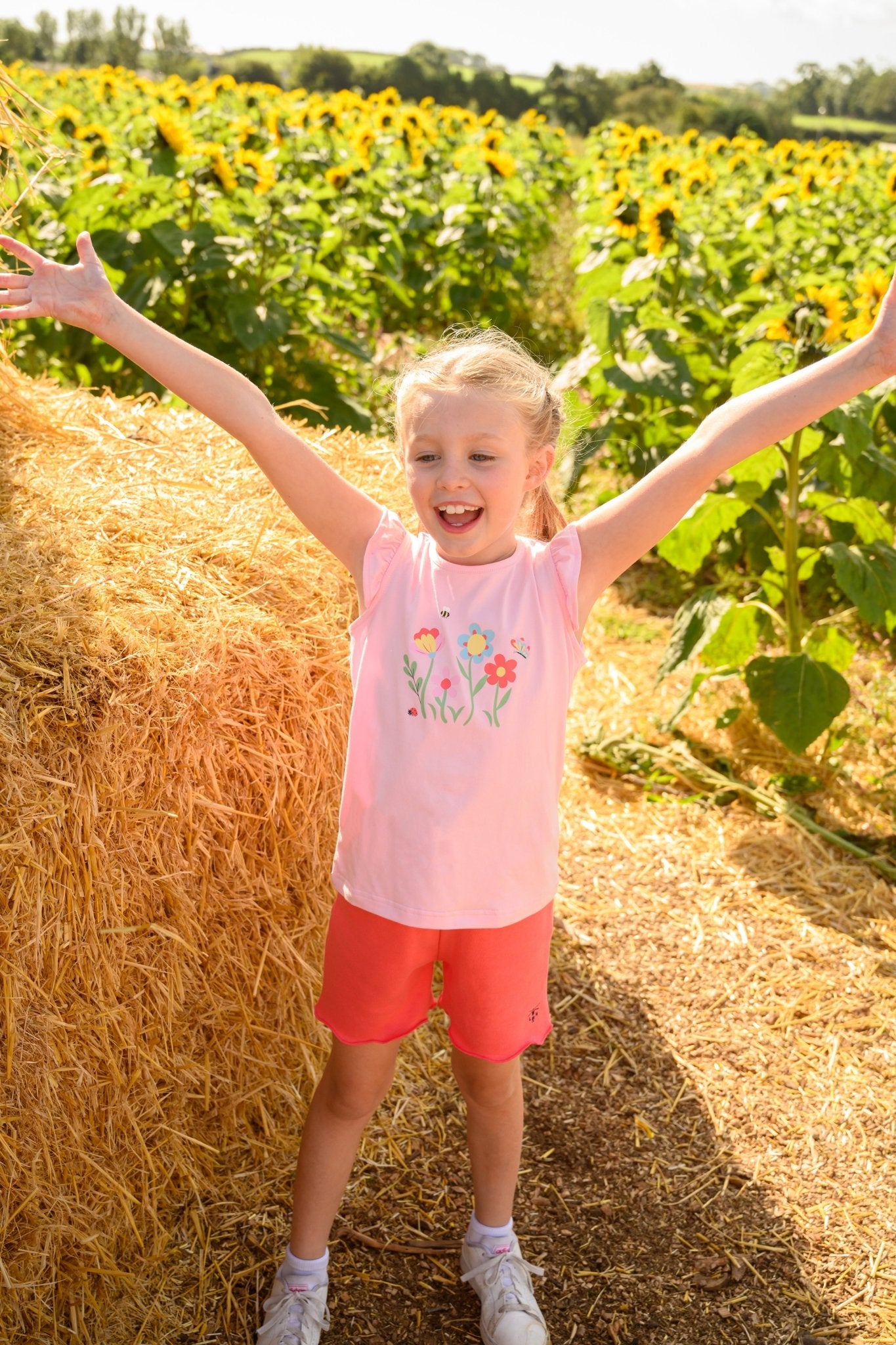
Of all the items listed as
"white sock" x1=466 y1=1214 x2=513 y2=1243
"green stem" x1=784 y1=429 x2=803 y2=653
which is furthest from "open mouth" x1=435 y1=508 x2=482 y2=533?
"green stem" x1=784 y1=429 x2=803 y2=653

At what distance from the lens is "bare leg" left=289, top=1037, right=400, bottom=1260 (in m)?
1.96

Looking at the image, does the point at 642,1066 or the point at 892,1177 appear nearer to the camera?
the point at 892,1177

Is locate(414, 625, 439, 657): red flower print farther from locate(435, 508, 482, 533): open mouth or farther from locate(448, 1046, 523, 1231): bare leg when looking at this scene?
locate(448, 1046, 523, 1231): bare leg

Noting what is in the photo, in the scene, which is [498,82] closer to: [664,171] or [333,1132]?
[664,171]

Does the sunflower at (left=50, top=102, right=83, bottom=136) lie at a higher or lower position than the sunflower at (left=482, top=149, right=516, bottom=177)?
lower

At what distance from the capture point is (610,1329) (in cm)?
214

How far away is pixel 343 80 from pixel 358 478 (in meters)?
30.6

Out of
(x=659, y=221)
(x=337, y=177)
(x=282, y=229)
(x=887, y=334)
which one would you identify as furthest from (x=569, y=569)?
(x=337, y=177)

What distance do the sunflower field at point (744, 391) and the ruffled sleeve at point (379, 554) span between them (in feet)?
1.57

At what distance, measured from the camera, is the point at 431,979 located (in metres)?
1.95

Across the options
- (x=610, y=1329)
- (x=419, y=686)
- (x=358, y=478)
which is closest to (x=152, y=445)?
(x=358, y=478)

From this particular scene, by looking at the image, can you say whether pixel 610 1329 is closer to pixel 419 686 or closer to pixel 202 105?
pixel 419 686

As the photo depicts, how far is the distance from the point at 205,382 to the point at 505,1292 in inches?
63.1

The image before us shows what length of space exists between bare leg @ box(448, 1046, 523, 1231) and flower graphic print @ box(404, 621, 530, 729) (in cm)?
59
